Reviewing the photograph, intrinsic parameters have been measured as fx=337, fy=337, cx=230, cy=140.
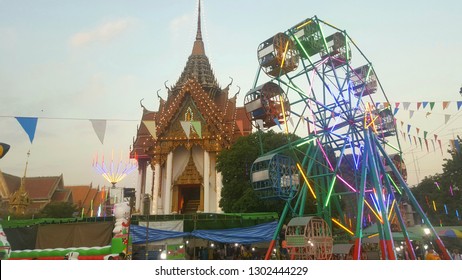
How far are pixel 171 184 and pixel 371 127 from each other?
2020 cm

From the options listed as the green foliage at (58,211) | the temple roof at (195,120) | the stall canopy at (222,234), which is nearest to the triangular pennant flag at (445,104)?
the stall canopy at (222,234)

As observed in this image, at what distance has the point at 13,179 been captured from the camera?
46250 millimetres

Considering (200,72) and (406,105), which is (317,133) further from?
(200,72)

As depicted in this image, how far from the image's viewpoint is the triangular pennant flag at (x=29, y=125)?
10883 millimetres

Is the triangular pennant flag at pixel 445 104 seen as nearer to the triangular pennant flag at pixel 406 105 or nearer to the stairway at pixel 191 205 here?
the triangular pennant flag at pixel 406 105

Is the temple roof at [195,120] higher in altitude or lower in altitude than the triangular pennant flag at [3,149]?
higher

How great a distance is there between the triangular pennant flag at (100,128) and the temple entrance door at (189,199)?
66.4 ft

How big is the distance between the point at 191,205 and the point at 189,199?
683 millimetres

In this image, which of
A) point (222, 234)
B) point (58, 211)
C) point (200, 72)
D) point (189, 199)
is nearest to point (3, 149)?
point (222, 234)

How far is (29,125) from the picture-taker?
36.0ft

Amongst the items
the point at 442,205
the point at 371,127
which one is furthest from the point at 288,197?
the point at 442,205

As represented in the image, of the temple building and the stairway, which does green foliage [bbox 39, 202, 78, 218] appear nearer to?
the temple building

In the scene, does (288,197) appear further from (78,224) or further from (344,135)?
(78,224)
